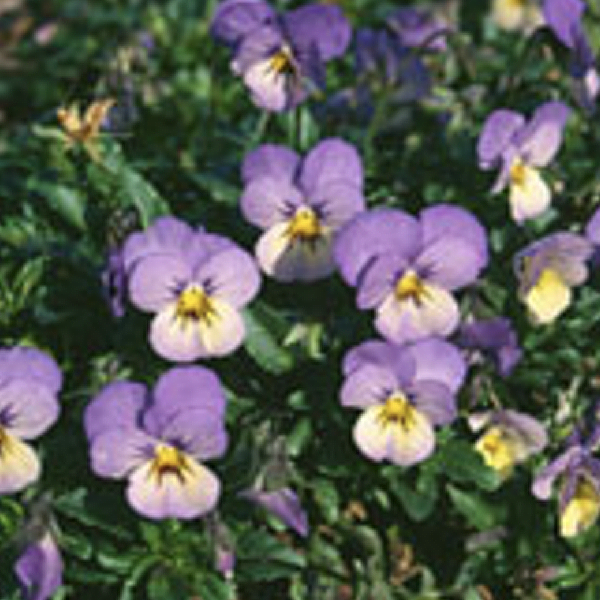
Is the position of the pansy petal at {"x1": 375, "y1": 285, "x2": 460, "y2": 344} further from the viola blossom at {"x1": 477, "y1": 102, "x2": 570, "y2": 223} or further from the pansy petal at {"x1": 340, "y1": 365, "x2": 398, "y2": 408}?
the viola blossom at {"x1": 477, "y1": 102, "x2": 570, "y2": 223}

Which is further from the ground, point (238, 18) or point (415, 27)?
point (238, 18)

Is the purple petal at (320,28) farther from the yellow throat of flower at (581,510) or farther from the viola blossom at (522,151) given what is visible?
the yellow throat of flower at (581,510)

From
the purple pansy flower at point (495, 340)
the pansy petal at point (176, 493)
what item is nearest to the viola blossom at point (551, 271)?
the purple pansy flower at point (495, 340)

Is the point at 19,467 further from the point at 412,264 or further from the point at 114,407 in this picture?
the point at 412,264

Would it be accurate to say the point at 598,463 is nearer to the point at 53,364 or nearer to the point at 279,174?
the point at 279,174

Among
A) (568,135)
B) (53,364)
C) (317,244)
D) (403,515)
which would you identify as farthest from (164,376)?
(568,135)

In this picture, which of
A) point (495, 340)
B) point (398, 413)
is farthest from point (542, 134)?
point (398, 413)
